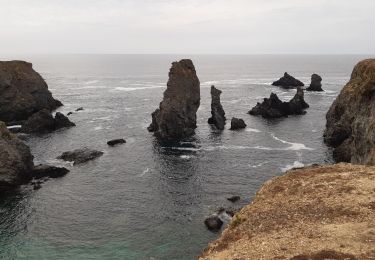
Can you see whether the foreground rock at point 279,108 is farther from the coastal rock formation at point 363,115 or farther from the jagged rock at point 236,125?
the coastal rock formation at point 363,115

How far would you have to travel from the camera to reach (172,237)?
51906 millimetres

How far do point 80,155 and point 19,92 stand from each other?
168 feet

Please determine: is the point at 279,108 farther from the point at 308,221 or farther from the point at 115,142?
the point at 308,221

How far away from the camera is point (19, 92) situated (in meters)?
Result: 125

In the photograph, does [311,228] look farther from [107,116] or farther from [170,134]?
[107,116]

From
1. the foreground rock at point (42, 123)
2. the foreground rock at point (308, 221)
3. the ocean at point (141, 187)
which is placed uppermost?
the foreground rock at point (308, 221)

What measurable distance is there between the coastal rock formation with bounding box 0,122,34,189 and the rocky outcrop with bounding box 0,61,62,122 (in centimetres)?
5012

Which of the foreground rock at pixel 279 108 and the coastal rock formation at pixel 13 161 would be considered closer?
the coastal rock formation at pixel 13 161

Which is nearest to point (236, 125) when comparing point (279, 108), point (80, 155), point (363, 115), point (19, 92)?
point (279, 108)

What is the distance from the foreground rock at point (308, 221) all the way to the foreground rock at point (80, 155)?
2262 inches

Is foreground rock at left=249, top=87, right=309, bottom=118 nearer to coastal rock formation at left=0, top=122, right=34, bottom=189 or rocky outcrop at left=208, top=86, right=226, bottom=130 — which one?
rocky outcrop at left=208, top=86, right=226, bottom=130

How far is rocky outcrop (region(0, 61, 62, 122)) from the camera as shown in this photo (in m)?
121

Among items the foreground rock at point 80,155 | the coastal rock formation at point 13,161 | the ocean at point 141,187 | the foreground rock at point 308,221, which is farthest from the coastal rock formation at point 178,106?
the foreground rock at point 308,221

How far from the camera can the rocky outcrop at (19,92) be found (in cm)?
12100
